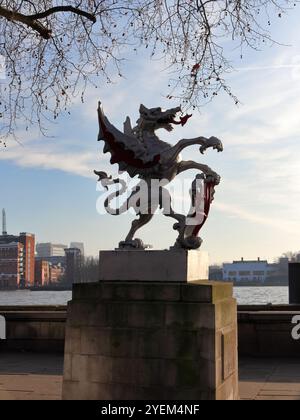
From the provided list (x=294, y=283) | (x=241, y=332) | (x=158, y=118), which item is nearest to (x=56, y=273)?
(x=294, y=283)

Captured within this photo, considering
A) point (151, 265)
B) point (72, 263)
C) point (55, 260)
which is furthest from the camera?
point (55, 260)

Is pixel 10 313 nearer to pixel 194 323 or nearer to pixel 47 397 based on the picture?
pixel 47 397

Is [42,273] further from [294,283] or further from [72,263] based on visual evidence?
[294,283]

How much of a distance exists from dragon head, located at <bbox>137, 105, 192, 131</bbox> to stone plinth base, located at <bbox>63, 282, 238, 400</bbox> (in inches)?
90.1

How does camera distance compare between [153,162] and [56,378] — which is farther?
[56,378]

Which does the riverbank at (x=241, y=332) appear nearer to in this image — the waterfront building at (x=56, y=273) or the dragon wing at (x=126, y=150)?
the dragon wing at (x=126, y=150)

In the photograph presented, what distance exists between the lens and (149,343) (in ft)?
23.0

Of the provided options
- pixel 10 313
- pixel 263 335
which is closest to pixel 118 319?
pixel 263 335

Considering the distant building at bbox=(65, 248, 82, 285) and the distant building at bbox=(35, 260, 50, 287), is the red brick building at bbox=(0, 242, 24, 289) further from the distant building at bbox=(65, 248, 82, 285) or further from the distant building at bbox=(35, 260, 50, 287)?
the distant building at bbox=(65, 248, 82, 285)

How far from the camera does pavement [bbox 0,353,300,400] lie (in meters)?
8.95

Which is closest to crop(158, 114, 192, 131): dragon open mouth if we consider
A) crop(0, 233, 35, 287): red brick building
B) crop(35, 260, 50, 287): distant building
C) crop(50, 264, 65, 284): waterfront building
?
crop(0, 233, 35, 287): red brick building

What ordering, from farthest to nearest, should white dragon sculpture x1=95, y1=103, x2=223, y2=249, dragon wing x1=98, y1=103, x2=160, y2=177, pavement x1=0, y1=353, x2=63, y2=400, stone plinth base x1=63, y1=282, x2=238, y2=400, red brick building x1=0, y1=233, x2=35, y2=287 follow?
red brick building x1=0, y1=233, x2=35, y2=287 < pavement x1=0, y1=353, x2=63, y2=400 < dragon wing x1=98, y1=103, x2=160, y2=177 < white dragon sculpture x1=95, y1=103, x2=223, y2=249 < stone plinth base x1=63, y1=282, x2=238, y2=400

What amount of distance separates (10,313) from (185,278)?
853 cm

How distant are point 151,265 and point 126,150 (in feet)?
5.60
